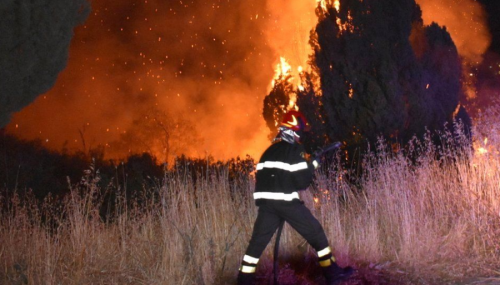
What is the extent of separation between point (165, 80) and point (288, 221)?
3003cm

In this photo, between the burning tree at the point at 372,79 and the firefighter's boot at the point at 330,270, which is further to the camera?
the burning tree at the point at 372,79

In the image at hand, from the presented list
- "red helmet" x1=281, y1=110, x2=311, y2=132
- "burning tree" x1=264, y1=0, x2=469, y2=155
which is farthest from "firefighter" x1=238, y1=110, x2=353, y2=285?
"burning tree" x1=264, y1=0, x2=469, y2=155

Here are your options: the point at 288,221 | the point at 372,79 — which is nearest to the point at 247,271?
the point at 288,221

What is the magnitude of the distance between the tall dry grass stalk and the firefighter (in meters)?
0.93

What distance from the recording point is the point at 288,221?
662 centimetres

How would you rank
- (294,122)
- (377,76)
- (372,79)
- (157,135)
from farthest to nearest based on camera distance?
(157,135) < (377,76) < (372,79) < (294,122)

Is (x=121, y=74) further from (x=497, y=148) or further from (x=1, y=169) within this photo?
(x=497, y=148)

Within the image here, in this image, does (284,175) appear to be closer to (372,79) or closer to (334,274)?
(334,274)

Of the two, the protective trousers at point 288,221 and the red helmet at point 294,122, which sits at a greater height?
the red helmet at point 294,122

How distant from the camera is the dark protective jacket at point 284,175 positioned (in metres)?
6.56

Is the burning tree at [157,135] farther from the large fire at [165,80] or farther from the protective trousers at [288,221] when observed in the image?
the protective trousers at [288,221]

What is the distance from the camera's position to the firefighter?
657 cm

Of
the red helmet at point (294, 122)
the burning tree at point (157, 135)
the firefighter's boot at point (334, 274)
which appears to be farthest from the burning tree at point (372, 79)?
the burning tree at point (157, 135)

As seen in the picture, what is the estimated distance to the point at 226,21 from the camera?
35688 millimetres
